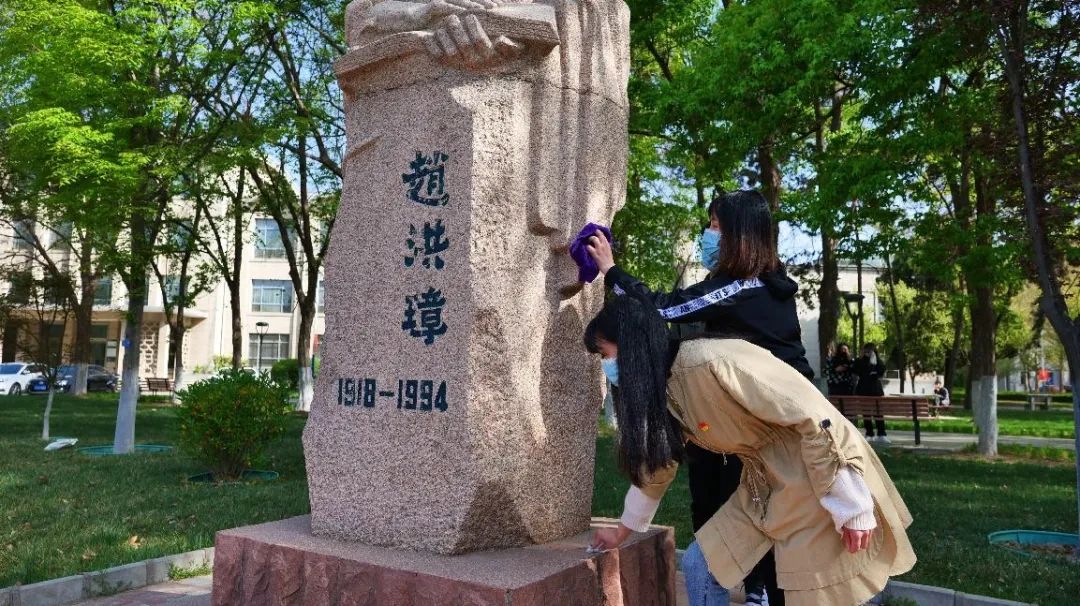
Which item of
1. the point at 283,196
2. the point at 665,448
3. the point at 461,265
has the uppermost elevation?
the point at 283,196

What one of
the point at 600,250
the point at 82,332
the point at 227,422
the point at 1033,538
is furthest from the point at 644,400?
the point at 82,332

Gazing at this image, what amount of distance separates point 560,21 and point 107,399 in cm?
2184

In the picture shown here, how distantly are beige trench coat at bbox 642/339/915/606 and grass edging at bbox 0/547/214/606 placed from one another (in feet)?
11.3

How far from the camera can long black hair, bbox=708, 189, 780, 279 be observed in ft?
8.79

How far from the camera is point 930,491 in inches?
312

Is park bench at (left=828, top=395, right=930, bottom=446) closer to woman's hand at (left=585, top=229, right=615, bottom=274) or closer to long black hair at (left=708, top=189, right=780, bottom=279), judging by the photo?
woman's hand at (left=585, top=229, right=615, bottom=274)

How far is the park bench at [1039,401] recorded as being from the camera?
2734 cm

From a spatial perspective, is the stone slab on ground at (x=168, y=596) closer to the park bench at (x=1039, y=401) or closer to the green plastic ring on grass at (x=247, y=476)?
the green plastic ring on grass at (x=247, y=476)

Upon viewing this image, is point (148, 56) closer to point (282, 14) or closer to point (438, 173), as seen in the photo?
point (282, 14)

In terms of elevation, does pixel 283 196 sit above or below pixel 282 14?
below

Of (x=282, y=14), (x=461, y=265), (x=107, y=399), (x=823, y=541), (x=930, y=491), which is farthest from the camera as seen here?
(x=107, y=399)

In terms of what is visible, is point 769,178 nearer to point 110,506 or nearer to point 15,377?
point 110,506

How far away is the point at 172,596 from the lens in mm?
4379

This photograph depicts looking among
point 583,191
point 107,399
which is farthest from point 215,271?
point 583,191
